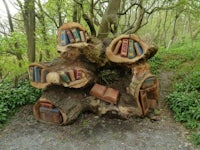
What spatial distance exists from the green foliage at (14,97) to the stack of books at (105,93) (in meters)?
1.73

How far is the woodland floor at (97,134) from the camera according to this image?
3.99 meters

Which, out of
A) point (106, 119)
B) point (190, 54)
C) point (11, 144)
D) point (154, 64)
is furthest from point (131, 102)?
point (190, 54)

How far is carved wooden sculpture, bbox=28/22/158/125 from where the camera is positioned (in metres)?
4.57

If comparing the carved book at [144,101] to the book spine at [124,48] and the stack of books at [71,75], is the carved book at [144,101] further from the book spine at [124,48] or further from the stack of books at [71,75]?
the stack of books at [71,75]

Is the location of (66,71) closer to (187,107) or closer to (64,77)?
(64,77)

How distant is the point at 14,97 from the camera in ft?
17.9

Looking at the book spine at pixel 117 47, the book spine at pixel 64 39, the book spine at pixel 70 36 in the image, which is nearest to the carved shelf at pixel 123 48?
the book spine at pixel 117 47

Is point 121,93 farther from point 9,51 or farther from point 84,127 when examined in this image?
point 9,51

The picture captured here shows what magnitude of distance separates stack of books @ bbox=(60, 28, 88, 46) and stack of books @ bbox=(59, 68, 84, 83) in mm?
671

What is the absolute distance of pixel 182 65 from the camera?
738 centimetres

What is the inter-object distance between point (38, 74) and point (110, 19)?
3.17 metres

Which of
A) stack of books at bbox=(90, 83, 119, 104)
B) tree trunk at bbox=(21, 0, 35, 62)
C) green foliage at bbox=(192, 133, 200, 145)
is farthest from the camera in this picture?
tree trunk at bbox=(21, 0, 35, 62)

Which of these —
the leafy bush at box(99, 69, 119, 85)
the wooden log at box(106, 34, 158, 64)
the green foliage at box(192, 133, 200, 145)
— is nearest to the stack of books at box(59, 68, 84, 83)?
the wooden log at box(106, 34, 158, 64)

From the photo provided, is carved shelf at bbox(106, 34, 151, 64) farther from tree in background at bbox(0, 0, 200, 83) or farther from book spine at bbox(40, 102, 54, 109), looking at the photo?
book spine at bbox(40, 102, 54, 109)
